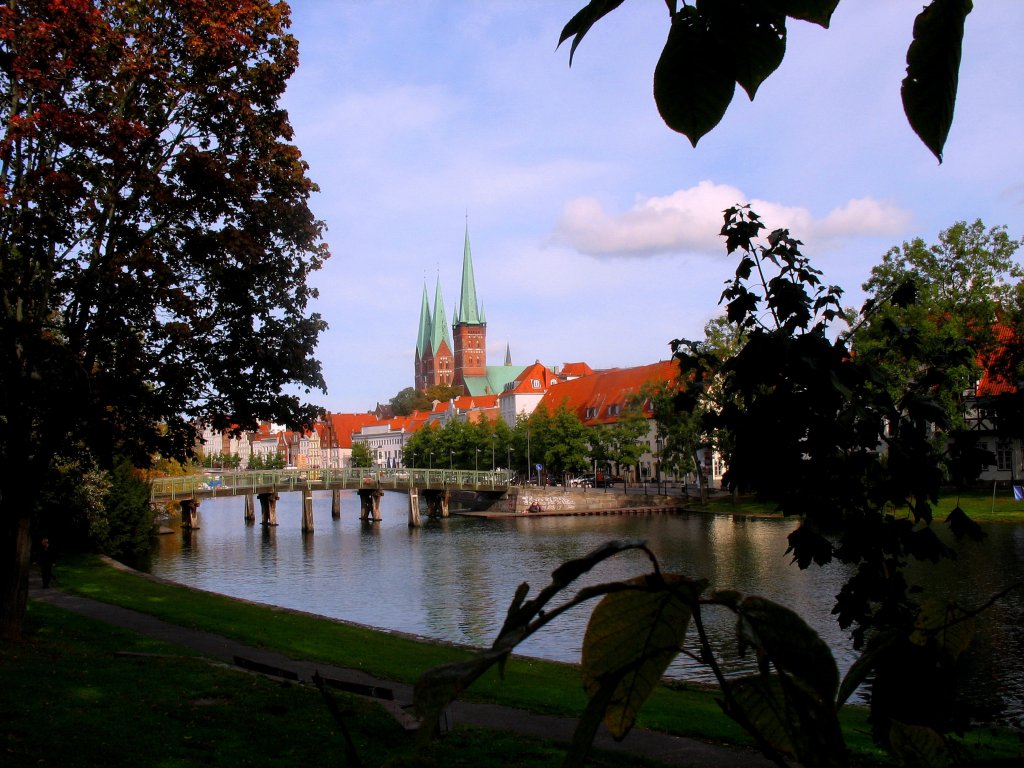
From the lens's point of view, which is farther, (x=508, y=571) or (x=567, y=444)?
(x=567, y=444)

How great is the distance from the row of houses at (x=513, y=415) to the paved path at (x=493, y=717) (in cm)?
1904

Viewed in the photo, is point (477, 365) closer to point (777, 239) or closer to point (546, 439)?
point (546, 439)

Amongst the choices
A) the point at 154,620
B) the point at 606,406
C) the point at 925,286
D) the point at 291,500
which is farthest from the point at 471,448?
the point at 154,620

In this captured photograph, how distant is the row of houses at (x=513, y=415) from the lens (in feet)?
294

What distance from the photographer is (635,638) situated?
737 mm

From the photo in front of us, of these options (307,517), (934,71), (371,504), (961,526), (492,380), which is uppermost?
(492,380)

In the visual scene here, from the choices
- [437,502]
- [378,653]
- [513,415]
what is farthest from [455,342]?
[378,653]

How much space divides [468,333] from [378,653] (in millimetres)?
154729

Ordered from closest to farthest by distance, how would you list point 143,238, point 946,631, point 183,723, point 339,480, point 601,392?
point 946,631 → point 183,723 → point 143,238 → point 339,480 → point 601,392

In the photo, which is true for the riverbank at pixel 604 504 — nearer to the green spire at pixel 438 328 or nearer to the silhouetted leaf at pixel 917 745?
the silhouetted leaf at pixel 917 745

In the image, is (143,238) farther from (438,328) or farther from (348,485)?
(438,328)

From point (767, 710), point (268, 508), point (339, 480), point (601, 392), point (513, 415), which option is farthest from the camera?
point (513, 415)

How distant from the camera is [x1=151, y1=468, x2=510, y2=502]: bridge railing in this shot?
64.3 meters

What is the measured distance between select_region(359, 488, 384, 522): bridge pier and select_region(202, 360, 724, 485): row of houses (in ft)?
20.1
